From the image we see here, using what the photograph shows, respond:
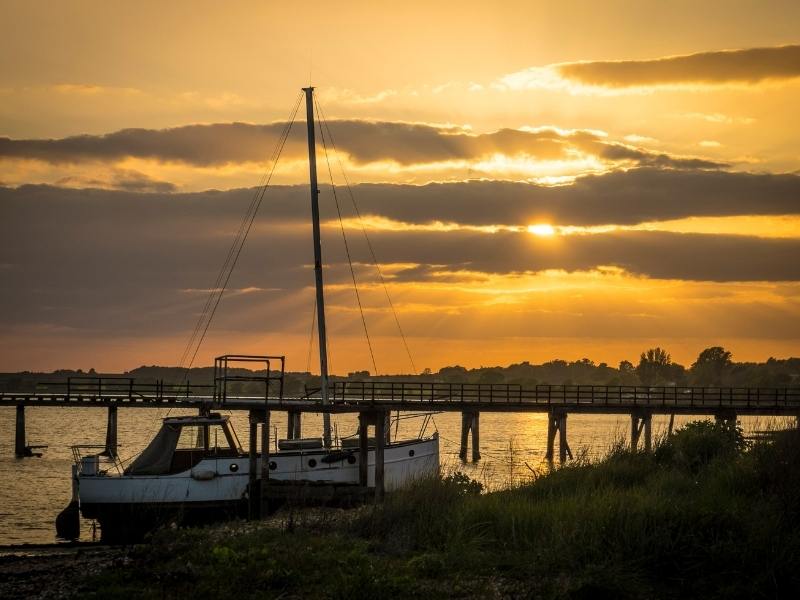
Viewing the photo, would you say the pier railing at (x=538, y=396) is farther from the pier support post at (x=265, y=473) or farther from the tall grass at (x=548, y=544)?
the tall grass at (x=548, y=544)

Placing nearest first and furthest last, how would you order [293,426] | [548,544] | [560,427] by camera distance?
1. [548,544]
2. [293,426]
3. [560,427]

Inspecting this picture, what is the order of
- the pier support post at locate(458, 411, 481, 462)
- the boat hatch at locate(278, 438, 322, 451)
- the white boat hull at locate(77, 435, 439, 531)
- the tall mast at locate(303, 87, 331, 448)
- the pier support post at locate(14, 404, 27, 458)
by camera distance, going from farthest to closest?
the pier support post at locate(14, 404, 27, 458) < the pier support post at locate(458, 411, 481, 462) < the tall mast at locate(303, 87, 331, 448) < the boat hatch at locate(278, 438, 322, 451) < the white boat hull at locate(77, 435, 439, 531)

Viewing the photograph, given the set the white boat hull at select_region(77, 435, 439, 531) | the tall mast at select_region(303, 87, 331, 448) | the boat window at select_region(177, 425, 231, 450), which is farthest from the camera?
the tall mast at select_region(303, 87, 331, 448)

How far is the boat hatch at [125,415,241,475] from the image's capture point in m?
33.4

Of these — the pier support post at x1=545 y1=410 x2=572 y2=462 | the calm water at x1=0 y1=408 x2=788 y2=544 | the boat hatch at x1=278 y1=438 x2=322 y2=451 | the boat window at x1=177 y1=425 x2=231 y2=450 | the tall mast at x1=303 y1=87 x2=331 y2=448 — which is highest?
the tall mast at x1=303 y1=87 x2=331 y2=448

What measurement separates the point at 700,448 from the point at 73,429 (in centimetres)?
10122

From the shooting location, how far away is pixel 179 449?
34.4 metres

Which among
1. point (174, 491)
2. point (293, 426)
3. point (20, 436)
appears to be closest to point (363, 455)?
point (174, 491)

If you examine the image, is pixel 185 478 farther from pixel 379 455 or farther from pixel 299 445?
pixel 379 455

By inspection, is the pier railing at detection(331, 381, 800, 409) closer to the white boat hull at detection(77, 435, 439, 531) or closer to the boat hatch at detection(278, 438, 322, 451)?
the boat hatch at detection(278, 438, 322, 451)

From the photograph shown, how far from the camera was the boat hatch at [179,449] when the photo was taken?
33.4 metres

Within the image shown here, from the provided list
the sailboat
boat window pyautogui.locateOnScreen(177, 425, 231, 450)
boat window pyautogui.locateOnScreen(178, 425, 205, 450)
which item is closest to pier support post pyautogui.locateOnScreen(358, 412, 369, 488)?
the sailboat

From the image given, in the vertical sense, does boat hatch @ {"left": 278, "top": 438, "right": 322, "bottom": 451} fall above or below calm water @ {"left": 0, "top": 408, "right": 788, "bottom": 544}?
above

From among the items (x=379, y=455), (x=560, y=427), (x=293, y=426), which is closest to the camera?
(x=379, y=455)
